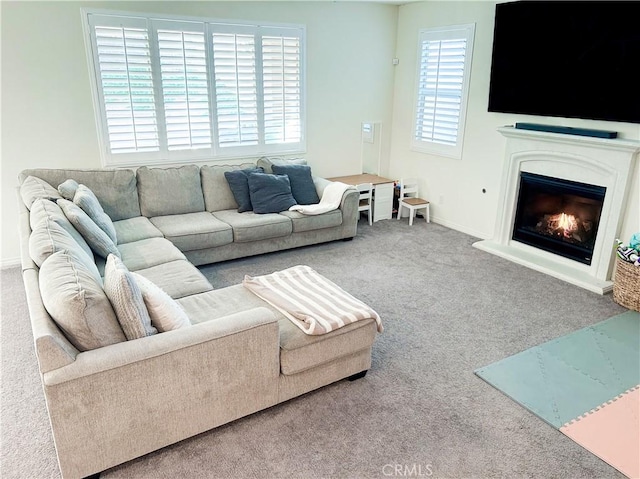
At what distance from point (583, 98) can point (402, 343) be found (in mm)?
2686

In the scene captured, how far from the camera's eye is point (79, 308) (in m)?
1.88

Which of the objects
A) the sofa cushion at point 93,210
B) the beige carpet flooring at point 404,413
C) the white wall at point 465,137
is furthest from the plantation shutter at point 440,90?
the sofa cushion at point 93,210

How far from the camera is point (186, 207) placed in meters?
4.56

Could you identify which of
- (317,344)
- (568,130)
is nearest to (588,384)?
(317,344)

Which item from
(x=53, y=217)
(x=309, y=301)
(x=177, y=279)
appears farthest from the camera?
(x=177, y=279)

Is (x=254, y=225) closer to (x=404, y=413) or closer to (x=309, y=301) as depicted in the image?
(x=309, y=301)

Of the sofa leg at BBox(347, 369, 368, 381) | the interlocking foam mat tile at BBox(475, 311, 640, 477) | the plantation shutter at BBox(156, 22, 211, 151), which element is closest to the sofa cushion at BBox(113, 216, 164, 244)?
the plantation shutter at BBox(156, 22, 211, 151)

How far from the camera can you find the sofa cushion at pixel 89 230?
3029 millimetres

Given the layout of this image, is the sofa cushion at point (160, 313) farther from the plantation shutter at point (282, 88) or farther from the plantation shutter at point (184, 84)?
the plantation shutter at point (282, 88)

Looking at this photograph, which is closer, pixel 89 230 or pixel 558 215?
pixel 89 230

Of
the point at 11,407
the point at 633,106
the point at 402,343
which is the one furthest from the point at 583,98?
the point at 11,407

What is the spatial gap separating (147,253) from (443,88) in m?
3.75

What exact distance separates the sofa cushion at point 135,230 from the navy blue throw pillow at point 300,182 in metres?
1.47

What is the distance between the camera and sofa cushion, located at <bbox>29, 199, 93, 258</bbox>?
280 centimetres
